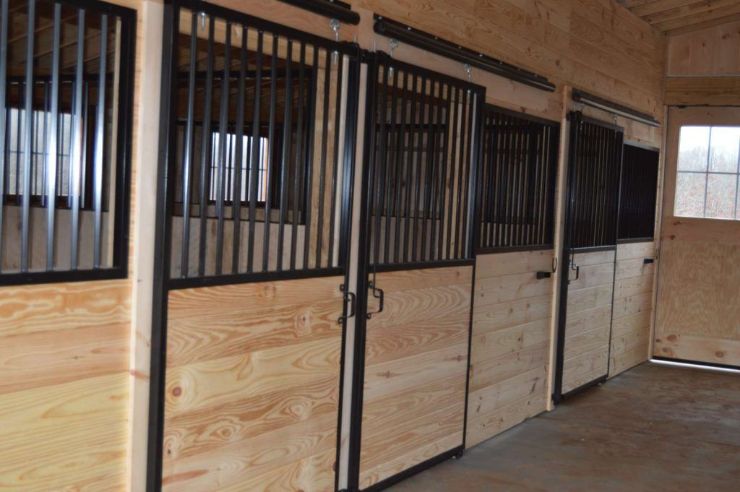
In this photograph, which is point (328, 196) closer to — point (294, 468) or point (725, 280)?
point (294, 468)

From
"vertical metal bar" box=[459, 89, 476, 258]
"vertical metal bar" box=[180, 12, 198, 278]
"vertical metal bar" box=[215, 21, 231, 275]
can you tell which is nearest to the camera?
"vertical metal bar" box=[180, 12, 198, 278]

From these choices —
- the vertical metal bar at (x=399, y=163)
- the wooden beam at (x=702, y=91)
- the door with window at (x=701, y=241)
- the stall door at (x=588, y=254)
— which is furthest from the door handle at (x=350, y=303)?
the wooden beam at (x=702, y=91)

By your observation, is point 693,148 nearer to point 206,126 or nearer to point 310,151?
point 310,151

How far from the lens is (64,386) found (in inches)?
73.9

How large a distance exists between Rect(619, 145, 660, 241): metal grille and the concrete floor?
3.95ft

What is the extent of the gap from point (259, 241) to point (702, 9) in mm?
3908

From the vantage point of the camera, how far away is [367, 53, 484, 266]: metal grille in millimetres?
2932

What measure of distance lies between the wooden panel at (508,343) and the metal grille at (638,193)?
4.86 feet

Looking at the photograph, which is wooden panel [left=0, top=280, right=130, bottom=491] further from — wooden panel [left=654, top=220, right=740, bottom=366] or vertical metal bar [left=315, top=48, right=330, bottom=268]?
wooden panel [left=654, top=220, right=740, bottom=366]

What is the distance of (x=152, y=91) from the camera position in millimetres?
2021

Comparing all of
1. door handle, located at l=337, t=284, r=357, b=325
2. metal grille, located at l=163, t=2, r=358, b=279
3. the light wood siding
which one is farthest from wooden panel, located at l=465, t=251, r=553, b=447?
the light wood siding

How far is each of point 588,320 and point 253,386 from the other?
307 centimetres

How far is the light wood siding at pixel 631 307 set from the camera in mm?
5520

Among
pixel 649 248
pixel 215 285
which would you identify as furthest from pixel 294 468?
pixel 649 248
